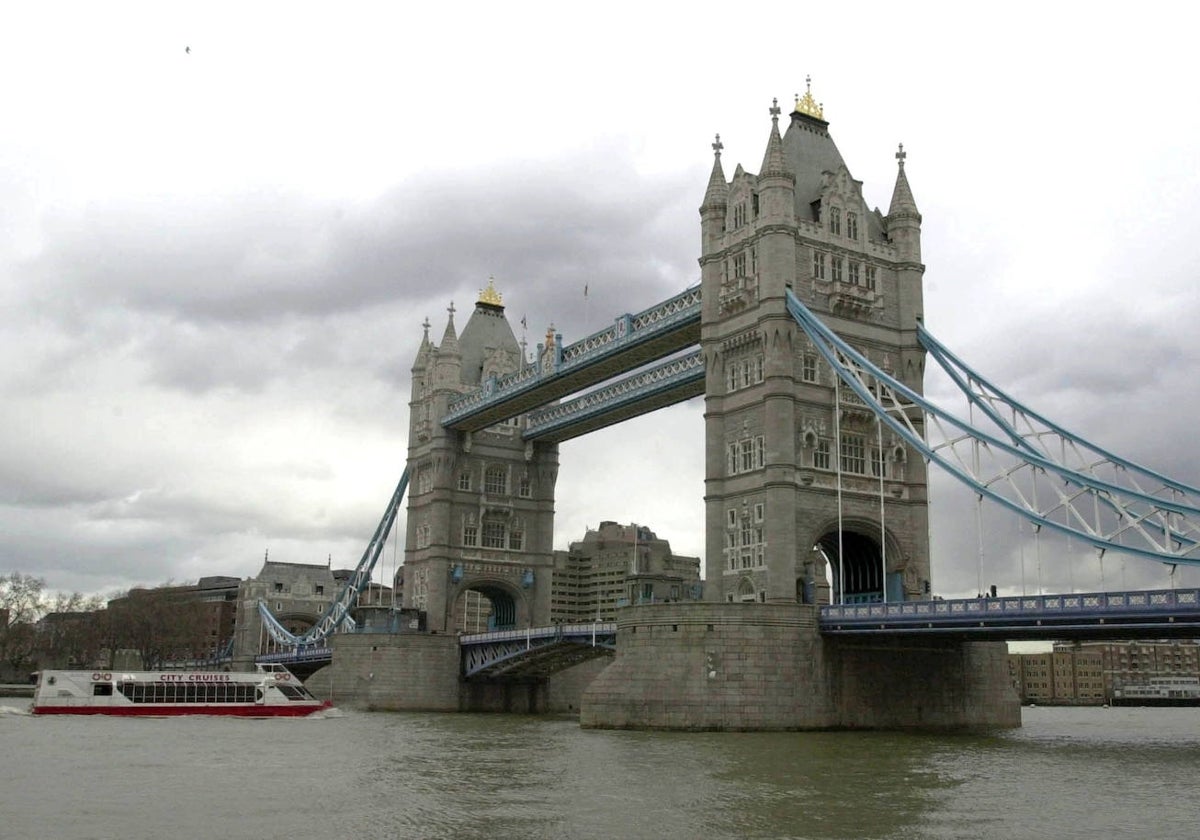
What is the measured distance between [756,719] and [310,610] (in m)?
103

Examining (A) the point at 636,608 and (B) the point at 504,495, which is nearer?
(A) the point at 636,608

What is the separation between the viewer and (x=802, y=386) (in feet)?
196

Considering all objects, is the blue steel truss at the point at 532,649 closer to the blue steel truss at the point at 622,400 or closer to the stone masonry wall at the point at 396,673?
the stone masonry wall at the point at 396,673

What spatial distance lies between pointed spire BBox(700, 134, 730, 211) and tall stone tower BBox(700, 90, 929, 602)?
0.10 meters

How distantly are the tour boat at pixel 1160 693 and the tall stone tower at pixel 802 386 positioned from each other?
452ft

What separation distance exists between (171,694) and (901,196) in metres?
47.6

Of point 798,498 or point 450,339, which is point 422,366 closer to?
point 450,339

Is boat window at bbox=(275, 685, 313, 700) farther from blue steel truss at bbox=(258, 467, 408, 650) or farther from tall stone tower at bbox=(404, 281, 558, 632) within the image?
blue steel truss at bbox=(258, 467, 408, 650)

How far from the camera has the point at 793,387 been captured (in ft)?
194

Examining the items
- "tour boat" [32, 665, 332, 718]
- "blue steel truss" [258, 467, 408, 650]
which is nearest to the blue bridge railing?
"tour boat" [32, 665, 332, 718]

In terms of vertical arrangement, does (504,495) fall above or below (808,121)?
below

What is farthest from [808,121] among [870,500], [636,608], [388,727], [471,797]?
[471,797]

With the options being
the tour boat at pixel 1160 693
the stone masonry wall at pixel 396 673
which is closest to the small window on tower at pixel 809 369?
the stone masonry wall at pixel 396 673

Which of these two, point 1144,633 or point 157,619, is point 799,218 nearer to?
point 1144,633
